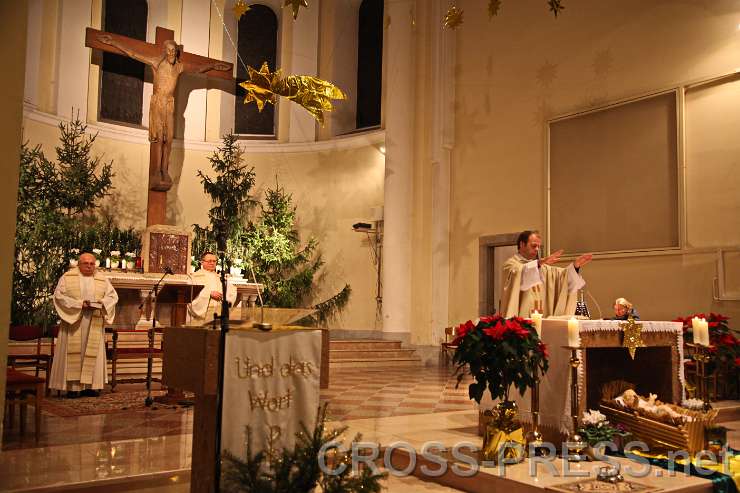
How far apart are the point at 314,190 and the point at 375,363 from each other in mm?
4926

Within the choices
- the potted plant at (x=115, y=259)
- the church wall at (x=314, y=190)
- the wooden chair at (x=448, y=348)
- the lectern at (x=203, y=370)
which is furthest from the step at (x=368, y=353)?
the lectern at (x=203, y=370)

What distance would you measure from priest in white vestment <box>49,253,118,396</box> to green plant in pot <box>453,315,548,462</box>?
4.82 m

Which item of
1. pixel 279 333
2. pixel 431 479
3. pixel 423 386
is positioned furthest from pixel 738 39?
pixel 279 333

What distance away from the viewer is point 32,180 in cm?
1095

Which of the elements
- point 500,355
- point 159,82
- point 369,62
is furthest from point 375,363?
point 500,355

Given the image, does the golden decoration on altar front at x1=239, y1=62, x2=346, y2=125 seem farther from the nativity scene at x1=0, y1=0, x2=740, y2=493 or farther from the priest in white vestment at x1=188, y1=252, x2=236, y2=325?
the priest in white vestment at x1=188, y1=252, x2=236, y2=325

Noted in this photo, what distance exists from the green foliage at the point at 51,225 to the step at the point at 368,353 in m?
4.39

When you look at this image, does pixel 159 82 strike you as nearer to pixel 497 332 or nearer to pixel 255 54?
pixel 255 54

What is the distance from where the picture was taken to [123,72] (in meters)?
14.3

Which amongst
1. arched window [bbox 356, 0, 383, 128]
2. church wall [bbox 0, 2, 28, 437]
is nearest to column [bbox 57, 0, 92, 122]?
arched window [bbox 356, 0, 383, 128]

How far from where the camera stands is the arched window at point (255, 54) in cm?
1542

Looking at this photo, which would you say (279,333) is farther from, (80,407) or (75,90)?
(75,90)

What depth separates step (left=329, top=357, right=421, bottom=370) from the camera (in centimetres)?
1119

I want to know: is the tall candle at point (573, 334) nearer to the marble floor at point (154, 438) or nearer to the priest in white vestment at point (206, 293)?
the marble floor at point (154, 438)
